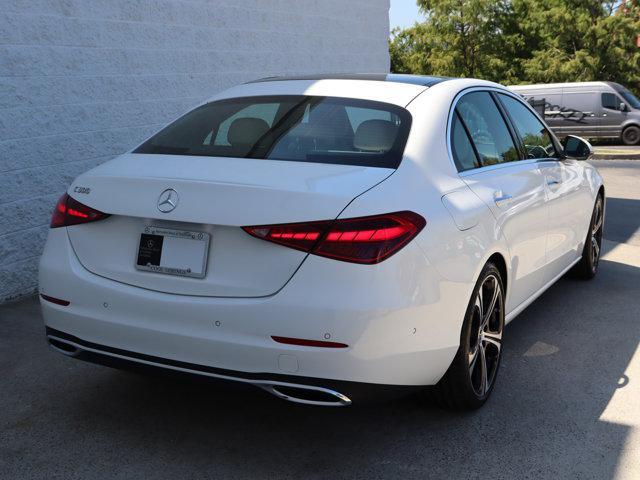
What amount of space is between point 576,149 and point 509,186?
177cm

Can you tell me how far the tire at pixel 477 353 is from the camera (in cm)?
368

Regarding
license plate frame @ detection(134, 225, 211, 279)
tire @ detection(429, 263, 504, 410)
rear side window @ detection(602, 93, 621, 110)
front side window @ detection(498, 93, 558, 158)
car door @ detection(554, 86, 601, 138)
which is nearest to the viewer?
license plate frame @ detection(134, 225, 211, 279)

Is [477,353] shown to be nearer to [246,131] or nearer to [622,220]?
[246,131]

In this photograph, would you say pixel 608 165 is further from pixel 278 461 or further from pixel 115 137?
pixel 278 461

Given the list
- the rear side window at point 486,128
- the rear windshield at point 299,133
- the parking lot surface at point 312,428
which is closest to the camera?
the parking lot surface at point 312,428

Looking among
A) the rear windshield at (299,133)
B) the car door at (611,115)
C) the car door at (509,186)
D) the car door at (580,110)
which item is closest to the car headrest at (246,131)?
the rear windshield at (299,133)

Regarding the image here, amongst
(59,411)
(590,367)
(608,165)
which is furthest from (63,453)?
(608,165)

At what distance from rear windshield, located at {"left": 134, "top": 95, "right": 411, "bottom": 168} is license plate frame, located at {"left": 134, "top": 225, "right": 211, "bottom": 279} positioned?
54cm

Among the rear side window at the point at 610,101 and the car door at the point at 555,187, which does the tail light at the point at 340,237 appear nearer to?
the car door at the point at 555,187

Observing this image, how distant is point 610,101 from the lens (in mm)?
25469

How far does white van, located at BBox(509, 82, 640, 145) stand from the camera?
2536 cm

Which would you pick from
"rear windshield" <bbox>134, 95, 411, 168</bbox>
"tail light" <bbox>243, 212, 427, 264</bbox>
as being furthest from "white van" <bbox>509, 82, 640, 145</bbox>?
"tail light" <bbox>243, 212, 427, 264</bbox>

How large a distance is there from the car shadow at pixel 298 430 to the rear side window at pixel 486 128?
3.95ft

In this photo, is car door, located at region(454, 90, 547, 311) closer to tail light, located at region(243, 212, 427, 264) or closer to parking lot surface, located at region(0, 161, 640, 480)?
parking lot surface, located at region(0, 161, 640, 480)
